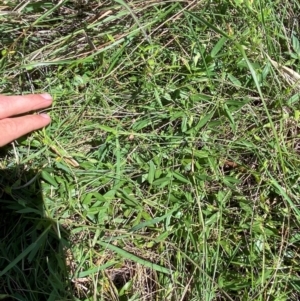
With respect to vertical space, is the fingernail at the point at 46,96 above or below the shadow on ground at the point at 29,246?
above

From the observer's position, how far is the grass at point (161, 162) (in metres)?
1.82

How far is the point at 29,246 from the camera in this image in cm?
183

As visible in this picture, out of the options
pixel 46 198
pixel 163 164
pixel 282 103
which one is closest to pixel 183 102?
pixel 163 164

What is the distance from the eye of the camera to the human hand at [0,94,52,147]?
1.86 metres

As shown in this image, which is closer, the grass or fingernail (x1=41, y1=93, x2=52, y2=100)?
the grass

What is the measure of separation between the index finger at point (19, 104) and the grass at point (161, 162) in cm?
8

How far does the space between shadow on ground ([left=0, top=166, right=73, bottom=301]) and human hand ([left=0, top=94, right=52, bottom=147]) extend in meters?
0.15

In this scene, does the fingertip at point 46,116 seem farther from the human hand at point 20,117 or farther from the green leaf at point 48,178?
the green leaf at point 48,178

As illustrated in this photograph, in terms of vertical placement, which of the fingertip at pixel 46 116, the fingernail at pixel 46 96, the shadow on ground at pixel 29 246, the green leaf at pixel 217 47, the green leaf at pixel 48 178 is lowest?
the shadow on ground at pixel 29 246

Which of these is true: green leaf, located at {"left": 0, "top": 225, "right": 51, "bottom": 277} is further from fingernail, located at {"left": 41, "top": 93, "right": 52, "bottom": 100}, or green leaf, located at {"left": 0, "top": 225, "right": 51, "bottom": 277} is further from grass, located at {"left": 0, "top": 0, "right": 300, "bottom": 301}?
fingernail, located at {"left": 41, "top": 93, "right": 52, "bottom": 100}

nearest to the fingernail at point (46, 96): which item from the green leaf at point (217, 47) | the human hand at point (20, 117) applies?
the human hand at point (20, 117)

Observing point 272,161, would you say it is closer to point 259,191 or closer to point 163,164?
point 259,191

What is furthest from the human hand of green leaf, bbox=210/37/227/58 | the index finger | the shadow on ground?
green leaf, bbox=210/37/227/58

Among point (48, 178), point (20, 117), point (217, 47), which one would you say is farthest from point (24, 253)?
point (217, 47)
